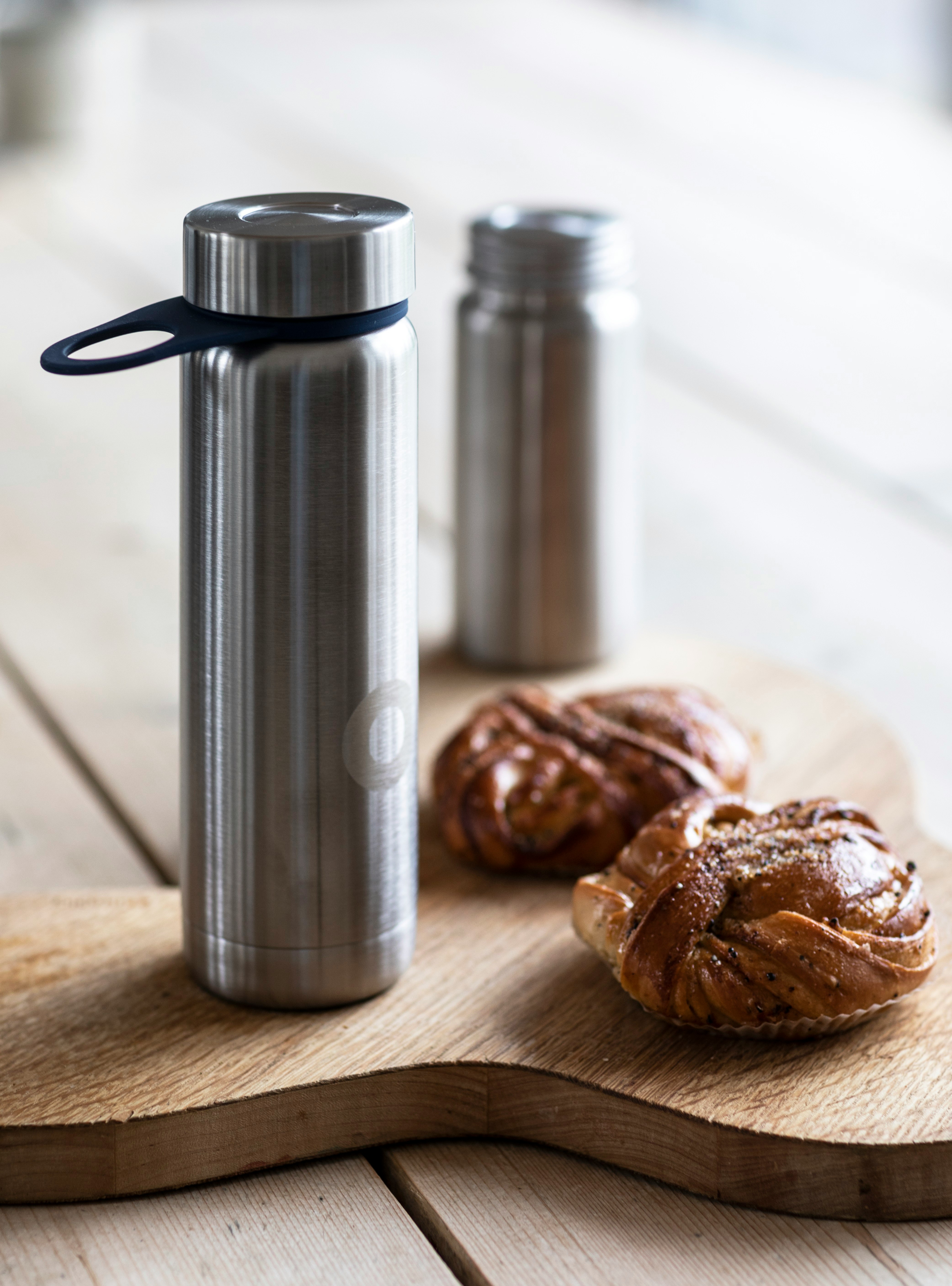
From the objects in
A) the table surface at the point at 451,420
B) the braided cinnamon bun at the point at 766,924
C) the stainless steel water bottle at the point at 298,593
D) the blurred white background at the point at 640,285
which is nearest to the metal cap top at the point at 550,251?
the blurred white background at the point at 640,285

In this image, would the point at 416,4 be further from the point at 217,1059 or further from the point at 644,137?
the point at 217,1059

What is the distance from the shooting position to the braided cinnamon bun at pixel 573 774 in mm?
1079

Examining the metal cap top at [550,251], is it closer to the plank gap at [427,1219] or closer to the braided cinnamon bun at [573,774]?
the braided cinnamon bun at [573,774]

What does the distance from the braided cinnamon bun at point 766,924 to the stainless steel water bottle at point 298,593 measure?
15cm

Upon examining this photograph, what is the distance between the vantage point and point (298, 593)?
863 millimetres

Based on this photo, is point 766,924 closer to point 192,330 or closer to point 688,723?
point 688,723

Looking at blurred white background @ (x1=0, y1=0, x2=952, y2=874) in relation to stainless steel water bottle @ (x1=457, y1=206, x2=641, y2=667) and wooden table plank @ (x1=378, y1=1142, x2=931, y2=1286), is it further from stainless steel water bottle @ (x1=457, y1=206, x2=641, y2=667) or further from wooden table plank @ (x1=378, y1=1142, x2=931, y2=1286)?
wooden table plank @ (x1=378, y1=1142, x2=931, y2=1286)

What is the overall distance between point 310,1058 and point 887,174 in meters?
2.43

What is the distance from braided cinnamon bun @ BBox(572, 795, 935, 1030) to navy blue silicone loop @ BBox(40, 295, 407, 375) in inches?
14.2

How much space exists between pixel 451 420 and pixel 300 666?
0.98m

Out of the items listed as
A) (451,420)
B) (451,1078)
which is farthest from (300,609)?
(451,420)

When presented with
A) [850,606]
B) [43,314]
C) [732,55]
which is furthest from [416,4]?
[850,606]

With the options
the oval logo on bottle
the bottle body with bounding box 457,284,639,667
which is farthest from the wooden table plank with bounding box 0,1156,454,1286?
the bottle body with bounding box 457,284,639,667

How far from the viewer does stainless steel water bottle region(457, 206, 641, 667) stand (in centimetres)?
136
